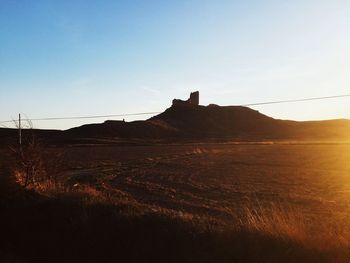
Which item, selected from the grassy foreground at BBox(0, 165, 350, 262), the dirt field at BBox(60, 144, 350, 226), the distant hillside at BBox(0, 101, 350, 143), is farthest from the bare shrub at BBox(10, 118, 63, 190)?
the distant hillside at BBox(0, 101, 350, 143)

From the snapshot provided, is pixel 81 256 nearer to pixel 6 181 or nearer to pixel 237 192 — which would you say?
pixel 6 181

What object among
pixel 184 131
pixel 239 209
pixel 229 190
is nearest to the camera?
pixel 239 209

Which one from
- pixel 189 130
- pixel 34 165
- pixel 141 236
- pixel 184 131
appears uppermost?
pixel 189 130

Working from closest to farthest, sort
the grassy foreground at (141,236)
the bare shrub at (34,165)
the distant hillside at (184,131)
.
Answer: the grassy foreground at (141,236)
the bare shrub at (34,165)
the distant hillside at (184,131)

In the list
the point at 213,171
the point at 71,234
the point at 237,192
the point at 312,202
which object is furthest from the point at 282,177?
the point at 71,234

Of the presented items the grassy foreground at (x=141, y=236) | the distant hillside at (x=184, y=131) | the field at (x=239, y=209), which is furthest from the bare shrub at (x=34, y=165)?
the distant hillside at (x=184, y=131)

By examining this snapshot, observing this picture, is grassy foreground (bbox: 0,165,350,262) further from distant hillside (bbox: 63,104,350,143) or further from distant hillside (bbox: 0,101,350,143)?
distant hillside (bbox: 63,104,350,143)

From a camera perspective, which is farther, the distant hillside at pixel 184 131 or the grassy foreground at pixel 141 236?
the distant hillside at pixel 184 131

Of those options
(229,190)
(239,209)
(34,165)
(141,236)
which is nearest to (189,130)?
(229,190)

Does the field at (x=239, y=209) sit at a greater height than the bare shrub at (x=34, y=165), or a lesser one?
lesser

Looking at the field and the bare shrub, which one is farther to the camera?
the bare shrub

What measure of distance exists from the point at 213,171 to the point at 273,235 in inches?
1233

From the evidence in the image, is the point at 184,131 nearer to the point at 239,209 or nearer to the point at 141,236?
the point at 239,209

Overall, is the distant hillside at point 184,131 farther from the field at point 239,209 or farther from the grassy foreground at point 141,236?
the grassy foreground at point 141,236
